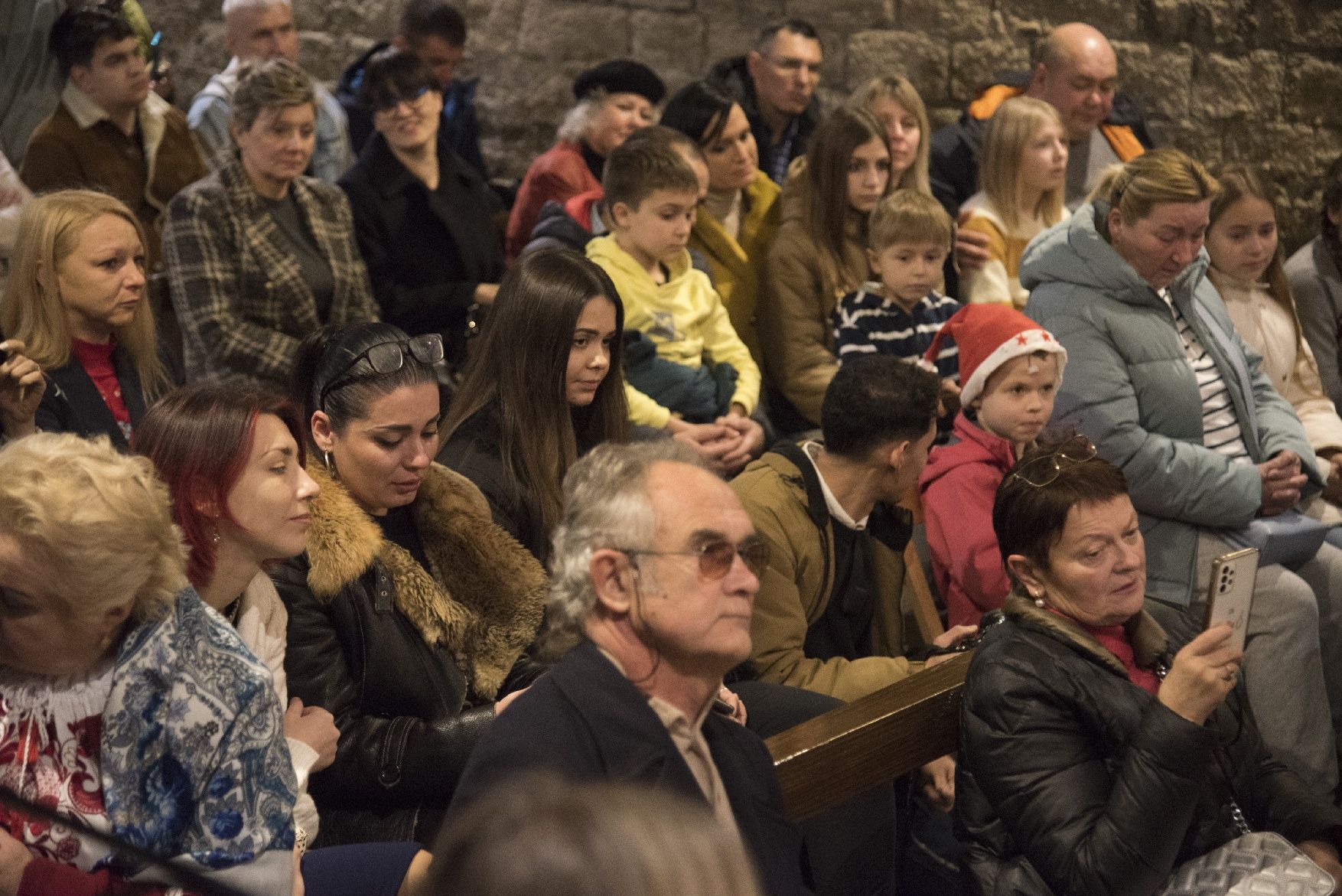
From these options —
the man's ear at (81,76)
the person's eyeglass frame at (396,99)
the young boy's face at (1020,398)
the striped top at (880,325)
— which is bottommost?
the striped top at (880,325)

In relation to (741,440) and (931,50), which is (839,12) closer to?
(931,50)

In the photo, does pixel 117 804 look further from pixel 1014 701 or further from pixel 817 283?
pixel 817 283

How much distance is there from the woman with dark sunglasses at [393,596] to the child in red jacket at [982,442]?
112 centimetres

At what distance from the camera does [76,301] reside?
349 centimetres

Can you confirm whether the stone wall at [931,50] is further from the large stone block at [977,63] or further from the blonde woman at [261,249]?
the blonde woman at [261,249]

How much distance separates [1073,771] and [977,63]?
465 centimetres

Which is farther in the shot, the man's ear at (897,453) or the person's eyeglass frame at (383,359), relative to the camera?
the man's ear at (897,453)

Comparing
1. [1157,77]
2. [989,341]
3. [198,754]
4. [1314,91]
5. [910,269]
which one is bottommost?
[1314,91]

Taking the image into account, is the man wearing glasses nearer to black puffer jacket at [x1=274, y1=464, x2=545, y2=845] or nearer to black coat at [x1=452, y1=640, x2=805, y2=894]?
black puffer jacket at [x1=274, y1=464, x2=545, y2=845]

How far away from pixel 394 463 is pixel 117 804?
0.92 meters

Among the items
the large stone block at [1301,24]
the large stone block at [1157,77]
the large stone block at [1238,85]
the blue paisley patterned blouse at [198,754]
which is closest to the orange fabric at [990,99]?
the large stone block at [1157,77]

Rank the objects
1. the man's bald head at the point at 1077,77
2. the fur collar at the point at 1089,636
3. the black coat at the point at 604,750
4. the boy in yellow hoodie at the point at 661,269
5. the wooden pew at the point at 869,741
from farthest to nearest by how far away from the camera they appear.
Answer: the man's bald head at the point at 1077,77 → the boy in yellow hoodie at the point at 661,269 → the fur collar at the point at 1089,636 → the wooden pew at the point at 869,741 → the black coat at the point at 604,750

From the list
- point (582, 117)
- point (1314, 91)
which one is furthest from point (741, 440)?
point (1314, 91)

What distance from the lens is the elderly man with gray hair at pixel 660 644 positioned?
199 cm
